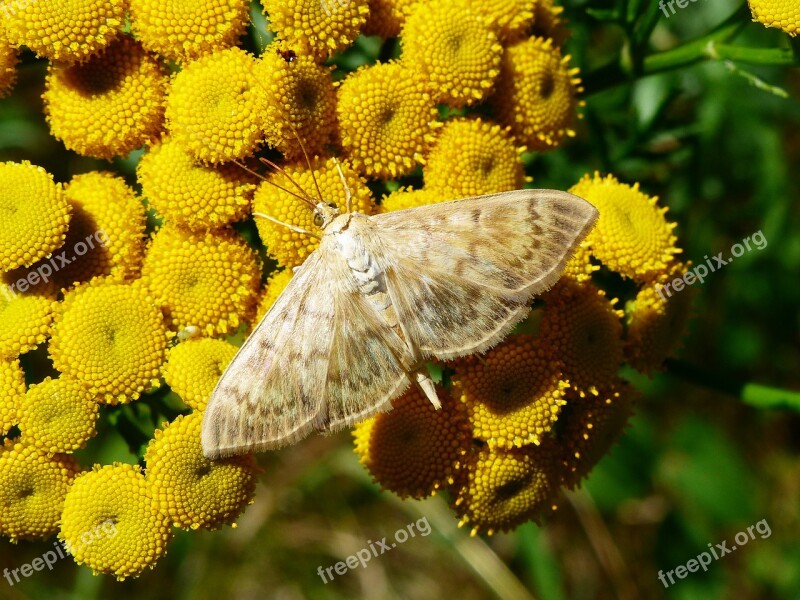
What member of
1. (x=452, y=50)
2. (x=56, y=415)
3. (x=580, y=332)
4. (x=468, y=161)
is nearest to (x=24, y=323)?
(x=56, y=415)

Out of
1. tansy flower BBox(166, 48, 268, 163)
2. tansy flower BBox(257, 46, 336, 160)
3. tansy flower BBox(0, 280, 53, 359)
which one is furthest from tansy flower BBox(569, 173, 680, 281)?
tansy flower BBox(0, 280, 53, 359)

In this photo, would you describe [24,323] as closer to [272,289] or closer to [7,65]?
[272,289]

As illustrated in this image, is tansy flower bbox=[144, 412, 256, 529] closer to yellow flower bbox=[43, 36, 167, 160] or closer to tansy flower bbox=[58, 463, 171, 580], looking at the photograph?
tansy flower bbox=[58, 463, 171, 580]

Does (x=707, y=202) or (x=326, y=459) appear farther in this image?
(x=326, y=459)

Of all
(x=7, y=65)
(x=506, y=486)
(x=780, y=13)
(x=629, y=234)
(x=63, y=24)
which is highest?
(x=63, y=24)

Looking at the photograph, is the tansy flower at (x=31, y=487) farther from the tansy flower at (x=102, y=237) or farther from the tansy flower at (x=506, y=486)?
the tansy flower at (x=506, y=486)

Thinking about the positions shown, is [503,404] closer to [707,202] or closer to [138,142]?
[138,142]

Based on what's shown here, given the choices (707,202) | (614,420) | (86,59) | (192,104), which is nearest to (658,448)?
(707,202)
